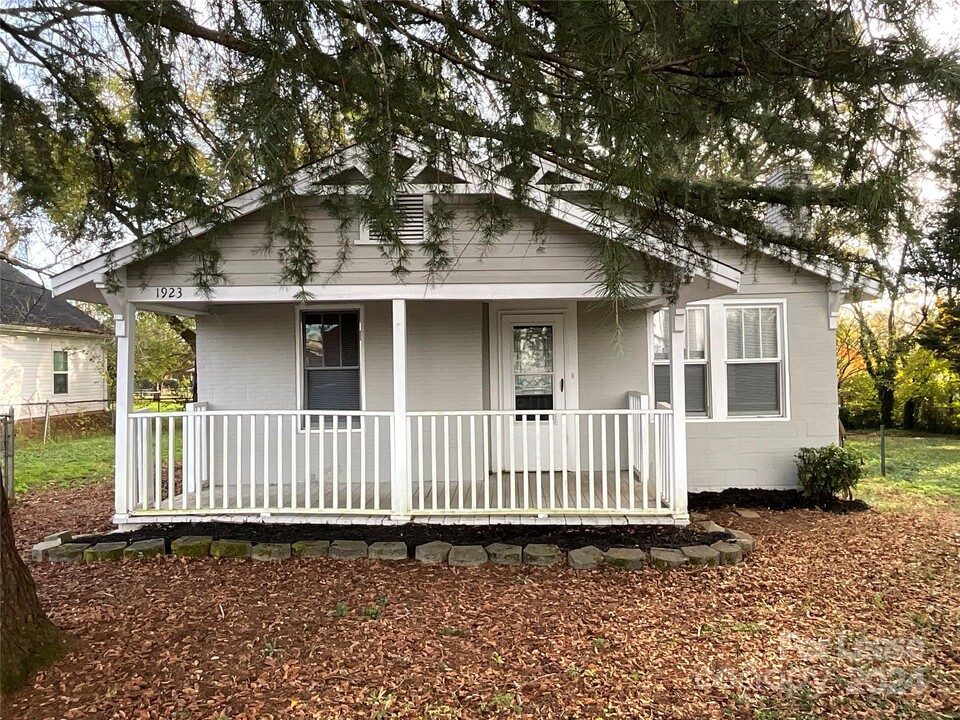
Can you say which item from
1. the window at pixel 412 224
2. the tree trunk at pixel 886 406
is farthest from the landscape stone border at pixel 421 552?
the tree trunk at pixel 886 406

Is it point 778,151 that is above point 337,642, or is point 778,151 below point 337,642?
above

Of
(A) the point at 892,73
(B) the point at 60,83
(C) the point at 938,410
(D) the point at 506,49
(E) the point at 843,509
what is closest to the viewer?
(A) the point at 892,73

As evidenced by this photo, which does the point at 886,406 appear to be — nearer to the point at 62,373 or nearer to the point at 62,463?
the point at 62,463

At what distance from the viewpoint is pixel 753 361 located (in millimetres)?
8195

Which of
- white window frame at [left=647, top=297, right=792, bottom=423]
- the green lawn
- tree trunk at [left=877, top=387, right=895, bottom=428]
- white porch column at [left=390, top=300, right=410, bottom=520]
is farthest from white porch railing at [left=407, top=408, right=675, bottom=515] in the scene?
tree trunk at [left=877, top=387, right=895, bottom=428]

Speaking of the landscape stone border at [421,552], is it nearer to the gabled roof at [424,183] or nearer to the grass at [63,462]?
the gabled roof at [424,183]

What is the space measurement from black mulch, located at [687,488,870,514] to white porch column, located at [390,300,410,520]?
376cm

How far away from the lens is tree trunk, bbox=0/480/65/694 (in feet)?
10.8

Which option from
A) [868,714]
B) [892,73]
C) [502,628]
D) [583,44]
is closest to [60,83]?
[583,44]

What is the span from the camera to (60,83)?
4602 millimetres

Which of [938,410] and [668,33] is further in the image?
[938,410]

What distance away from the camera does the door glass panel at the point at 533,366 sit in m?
7.93

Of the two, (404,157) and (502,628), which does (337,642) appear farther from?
(404,157)

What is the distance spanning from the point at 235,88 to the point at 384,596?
11.7 feet
